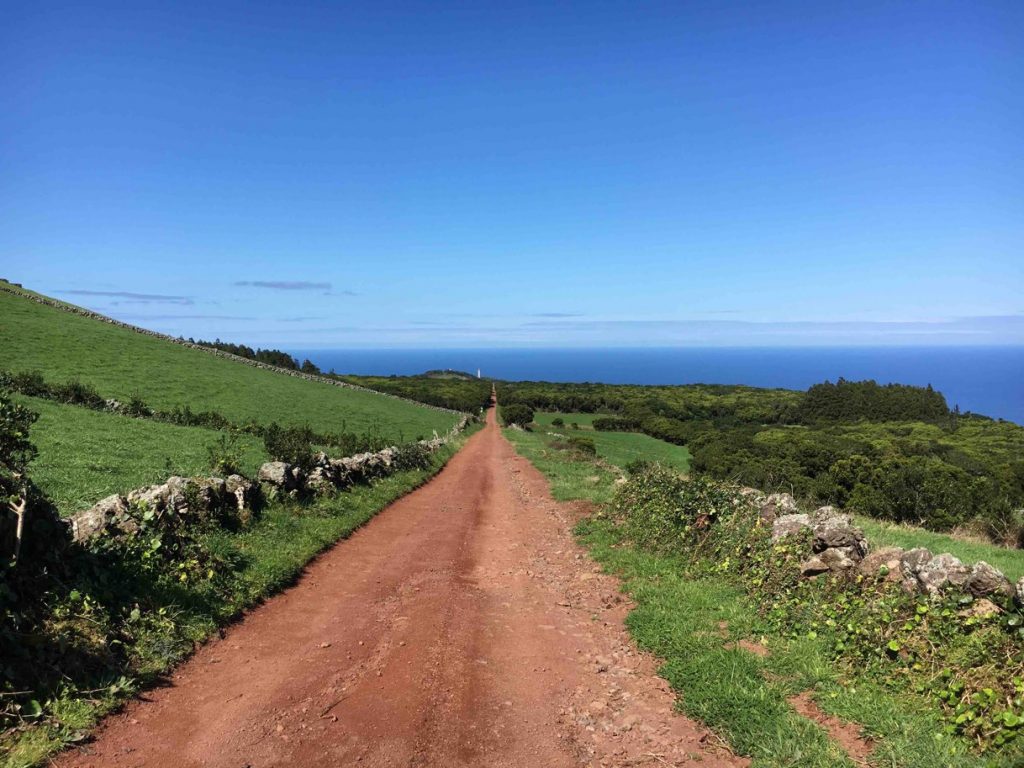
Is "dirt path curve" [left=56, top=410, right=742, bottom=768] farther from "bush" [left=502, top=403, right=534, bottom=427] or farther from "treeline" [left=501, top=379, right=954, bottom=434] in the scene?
"treeline" [left=501, top=379, right=954, bottom=434]

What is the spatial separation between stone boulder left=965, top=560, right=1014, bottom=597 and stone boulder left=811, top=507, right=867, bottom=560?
5.86 feet

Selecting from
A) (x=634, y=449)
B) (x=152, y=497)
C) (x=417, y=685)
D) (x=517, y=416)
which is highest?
(x=152, y=497)

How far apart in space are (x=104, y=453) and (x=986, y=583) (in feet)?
60.1

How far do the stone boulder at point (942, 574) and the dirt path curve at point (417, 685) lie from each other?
3646 millimetres

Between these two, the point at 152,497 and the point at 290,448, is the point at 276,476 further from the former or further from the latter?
the point at 290,448

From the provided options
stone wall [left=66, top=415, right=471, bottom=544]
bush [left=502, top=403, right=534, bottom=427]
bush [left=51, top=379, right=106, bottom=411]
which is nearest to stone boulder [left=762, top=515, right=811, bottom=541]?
stone wall [left=66, top=415, right=471, bottom=544]

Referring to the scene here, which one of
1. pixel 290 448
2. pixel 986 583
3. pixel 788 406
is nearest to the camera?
pixel 986 583

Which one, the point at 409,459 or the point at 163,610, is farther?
the point at 409,459

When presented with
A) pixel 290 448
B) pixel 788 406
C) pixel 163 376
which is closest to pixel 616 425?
pixel 788 406

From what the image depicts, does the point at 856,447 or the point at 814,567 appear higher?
the point at 814,567

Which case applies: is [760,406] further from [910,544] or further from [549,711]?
[549,711]

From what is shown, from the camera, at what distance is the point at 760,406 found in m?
128

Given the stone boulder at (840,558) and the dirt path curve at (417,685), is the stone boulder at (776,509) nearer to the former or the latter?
the stone boulder at (840,558)

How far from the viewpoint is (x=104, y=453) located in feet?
47.2
